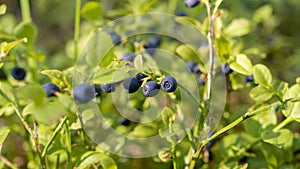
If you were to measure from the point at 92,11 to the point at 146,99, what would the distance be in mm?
277

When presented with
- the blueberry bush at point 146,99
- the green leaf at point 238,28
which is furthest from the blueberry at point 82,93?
the green leaf at point 238,28

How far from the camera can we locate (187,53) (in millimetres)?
1224

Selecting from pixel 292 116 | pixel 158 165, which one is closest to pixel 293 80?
pixel 158 165

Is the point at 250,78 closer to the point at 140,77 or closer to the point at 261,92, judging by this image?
the point at 261,92

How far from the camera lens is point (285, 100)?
0.94 metres

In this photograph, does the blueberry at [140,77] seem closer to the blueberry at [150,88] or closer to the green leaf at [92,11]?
the blueberry at [150,88]

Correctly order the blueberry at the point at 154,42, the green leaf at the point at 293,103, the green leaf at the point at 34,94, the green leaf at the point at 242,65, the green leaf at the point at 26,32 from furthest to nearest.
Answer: the blueberry at the point at 154,42, the green leaf at the point at 26,32, the green leaf at the point at 242,65, the green leaf at the point at 293,103, the green leaf at the point at 34,94

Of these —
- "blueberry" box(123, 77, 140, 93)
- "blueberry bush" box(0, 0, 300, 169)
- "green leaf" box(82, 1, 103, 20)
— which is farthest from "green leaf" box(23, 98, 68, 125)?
"green leaf" box(82, 1, 103, 20)

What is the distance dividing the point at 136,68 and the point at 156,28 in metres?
0.51

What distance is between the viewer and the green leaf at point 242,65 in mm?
1070

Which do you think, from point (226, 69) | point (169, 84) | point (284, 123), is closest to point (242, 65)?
point (226, 69)

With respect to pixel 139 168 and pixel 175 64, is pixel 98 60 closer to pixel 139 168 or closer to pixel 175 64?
pixel 175 64

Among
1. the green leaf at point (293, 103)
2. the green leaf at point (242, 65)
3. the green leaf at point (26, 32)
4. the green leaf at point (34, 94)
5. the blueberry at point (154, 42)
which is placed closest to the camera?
the green leaf at point (34, 94)

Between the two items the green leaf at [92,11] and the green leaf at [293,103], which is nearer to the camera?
the green leaf at [293,103]
